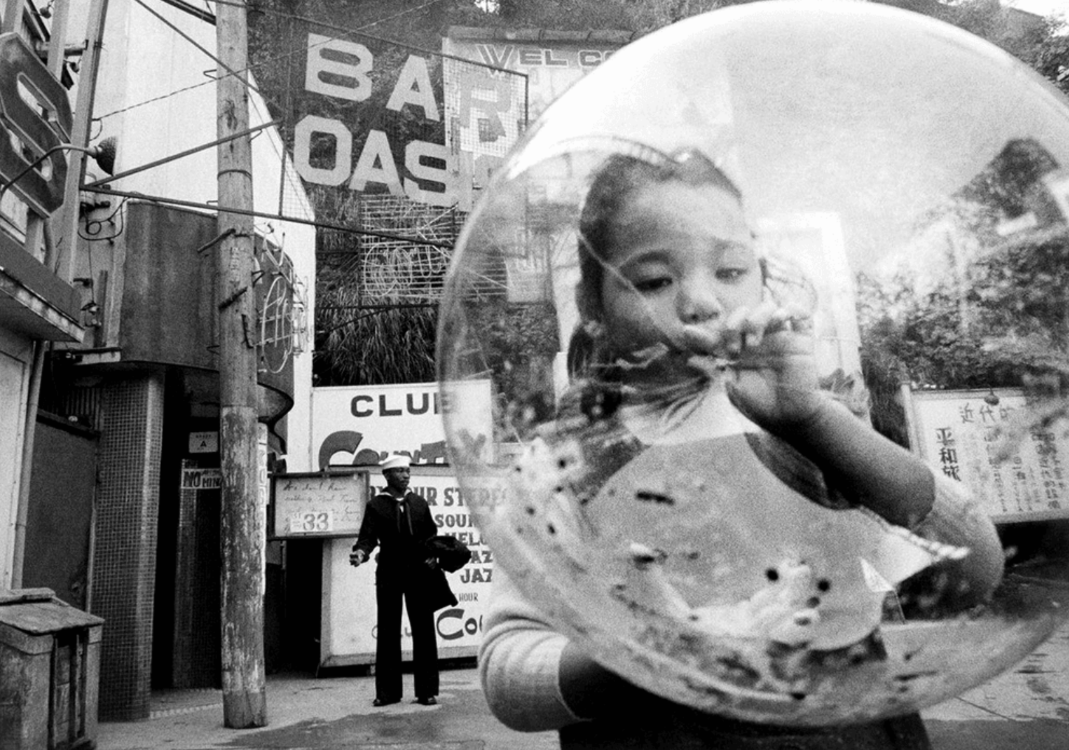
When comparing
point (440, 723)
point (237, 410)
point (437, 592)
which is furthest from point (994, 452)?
point (437, 592)

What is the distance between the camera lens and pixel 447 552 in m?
6.75

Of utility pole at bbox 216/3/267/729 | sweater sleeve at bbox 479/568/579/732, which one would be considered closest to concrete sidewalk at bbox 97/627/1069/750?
utility pole at bbox 216/3/267/729

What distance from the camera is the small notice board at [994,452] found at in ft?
3.12

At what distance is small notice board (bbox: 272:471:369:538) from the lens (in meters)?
8.84

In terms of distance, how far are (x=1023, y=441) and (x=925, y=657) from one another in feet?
0.80

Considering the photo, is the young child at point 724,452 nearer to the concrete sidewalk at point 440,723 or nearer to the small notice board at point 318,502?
the concrete sidewalk at point 440,723

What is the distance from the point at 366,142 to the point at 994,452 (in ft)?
26.5

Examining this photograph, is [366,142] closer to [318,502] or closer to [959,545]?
[318,502]

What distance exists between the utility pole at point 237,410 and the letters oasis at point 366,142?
3.61ft

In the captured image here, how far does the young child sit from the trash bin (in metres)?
4.58

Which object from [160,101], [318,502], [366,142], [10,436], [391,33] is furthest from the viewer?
[391,33]

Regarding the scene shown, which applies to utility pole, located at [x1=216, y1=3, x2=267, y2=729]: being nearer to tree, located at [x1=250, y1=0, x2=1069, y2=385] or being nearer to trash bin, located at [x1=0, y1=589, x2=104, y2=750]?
trash bin, located at [x1=0, y1=589, x2=104, y2=750]

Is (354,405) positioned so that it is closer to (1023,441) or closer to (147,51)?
(147,51)

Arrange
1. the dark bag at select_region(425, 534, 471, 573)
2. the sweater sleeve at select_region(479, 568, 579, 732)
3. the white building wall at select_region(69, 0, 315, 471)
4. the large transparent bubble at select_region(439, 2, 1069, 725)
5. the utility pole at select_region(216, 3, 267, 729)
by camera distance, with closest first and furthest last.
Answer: the large transparent bubble at select_region(439, 2, 1069, 725) → the sweater sleeve at select_region(479, 568, 579, 732) → the utility pole at select_region(216, 3, 267, 729) → the dark bag at select_region(425, 534, 471, 573) → the white building wall at select_region(69, 0, 315, 471)
